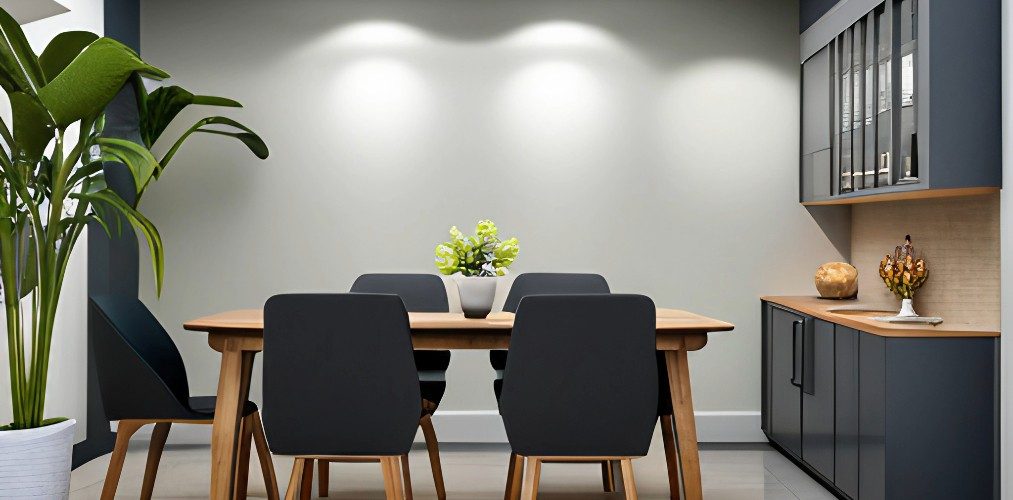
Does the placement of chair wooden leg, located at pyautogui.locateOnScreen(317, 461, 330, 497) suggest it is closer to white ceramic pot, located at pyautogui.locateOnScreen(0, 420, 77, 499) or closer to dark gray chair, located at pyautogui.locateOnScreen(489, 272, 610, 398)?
Answer: dark gray chair, located at pyautogui.locateOnScreen(489, 272, 610, 398)

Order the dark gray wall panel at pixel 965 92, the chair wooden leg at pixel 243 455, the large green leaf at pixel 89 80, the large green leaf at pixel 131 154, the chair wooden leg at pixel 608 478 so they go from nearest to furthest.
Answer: the large green leaf at pixel 89 80
the large green leaf at pixel 131 154
the dark gray wall panel at pixel 965 92
the chair wooden leg at pixel 243 455
the chair wooden leg at pixel 608 478

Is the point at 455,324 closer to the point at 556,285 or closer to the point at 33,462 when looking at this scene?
the point at 556,285

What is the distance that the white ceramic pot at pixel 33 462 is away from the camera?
2.87 m

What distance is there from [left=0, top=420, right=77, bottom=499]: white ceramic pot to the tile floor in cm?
91

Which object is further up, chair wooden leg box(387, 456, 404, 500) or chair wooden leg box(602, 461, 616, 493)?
chair wooden leg box(387, 456, 404, 500)

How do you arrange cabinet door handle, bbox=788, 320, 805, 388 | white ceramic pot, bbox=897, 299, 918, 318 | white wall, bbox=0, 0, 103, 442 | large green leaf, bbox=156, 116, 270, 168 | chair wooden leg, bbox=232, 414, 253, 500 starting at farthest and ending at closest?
large green leaf, bbox=156, 116, 270, 168 → cabinet door handle, bbox=788, 320, 805, 388 → white wall, bbox=0, 0, 103, 442 → white ceramic pot, bbox=897, 299, 918, 318 → chair wooden leg, bbox=232, 414, 253, 500

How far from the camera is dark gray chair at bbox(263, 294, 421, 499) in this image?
8.88 feet

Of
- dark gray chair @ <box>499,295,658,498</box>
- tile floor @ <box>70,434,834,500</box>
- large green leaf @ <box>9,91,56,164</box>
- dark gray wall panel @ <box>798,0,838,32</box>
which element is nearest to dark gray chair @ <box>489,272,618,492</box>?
tile floor @ <box>70,434,834,500</box>

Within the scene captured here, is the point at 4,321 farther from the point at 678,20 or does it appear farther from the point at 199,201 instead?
the point at 678,20

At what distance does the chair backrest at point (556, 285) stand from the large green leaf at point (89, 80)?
73.7 inches

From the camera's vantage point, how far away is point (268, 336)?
2.73m

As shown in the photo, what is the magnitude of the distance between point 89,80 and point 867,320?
116 inches

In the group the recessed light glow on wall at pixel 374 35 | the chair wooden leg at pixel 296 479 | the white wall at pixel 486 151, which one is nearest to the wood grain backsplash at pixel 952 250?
the white wall at pixel 486 151

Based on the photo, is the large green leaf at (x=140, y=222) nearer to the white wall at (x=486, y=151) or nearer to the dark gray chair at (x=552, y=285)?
the dark gray chair at (x=552, y=285)
